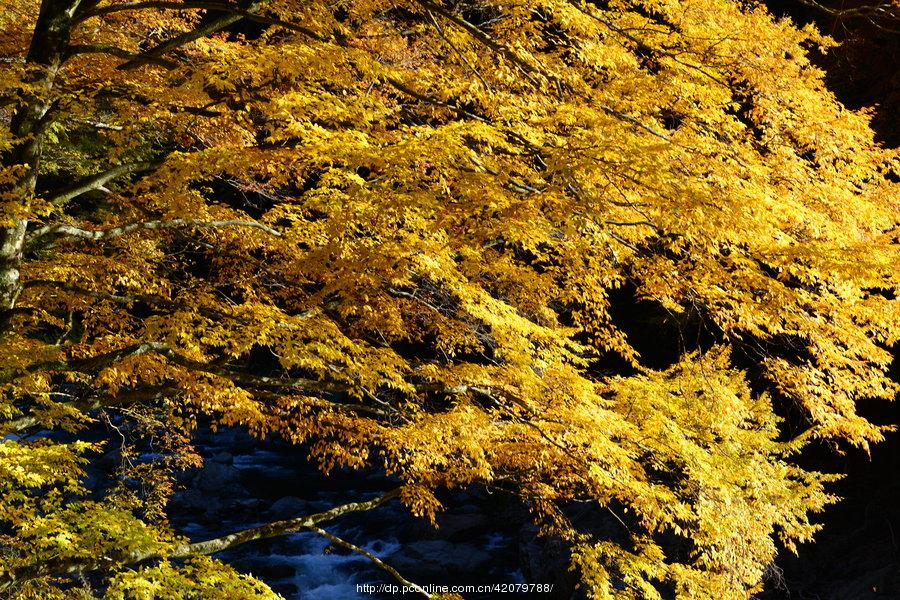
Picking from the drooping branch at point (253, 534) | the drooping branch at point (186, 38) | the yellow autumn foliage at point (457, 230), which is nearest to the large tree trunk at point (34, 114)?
the yellow autumn foliage at point (457, 230)

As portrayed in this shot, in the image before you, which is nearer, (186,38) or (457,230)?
(186,38)

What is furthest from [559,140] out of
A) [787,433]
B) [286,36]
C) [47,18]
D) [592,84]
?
[787,433]

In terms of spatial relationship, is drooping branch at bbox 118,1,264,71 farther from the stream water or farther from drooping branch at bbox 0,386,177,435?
the stream water

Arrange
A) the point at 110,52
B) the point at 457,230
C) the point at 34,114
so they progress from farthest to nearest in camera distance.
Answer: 1. the point at 457,230
2. the point at 110,52
3. the point at 34,114

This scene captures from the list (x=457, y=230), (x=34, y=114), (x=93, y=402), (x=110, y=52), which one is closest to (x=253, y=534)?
(x=93, y=402)

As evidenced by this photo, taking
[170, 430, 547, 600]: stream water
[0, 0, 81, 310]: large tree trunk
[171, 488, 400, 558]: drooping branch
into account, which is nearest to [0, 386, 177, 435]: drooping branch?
[0, 0, 81, 310]: large tree trunk

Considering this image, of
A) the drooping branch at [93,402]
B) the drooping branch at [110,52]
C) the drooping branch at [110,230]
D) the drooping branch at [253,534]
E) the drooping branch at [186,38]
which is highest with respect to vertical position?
the drooping branch at [186,38]

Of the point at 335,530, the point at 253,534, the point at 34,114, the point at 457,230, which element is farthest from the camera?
the point at 335,530

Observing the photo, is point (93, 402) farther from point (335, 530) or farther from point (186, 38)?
point (335, 530)

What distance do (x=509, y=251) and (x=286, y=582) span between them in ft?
29.2

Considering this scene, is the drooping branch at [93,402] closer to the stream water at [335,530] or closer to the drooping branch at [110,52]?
the drooping branch at [110,52]

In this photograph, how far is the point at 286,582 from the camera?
1351 cm

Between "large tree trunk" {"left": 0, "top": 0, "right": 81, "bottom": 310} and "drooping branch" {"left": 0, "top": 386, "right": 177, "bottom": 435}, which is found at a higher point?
"large tree trunk" {"left": 0, "top": 0, "right": 81, "bottom": 310}

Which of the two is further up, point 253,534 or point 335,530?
point 253,534
